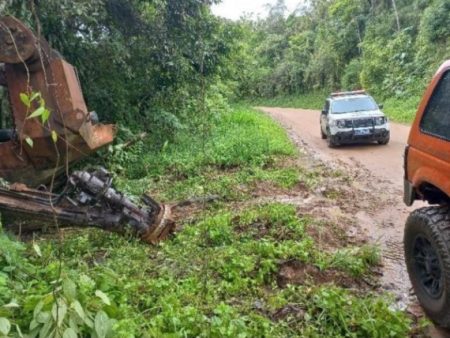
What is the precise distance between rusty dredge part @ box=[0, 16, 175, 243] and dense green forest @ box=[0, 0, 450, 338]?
32cm

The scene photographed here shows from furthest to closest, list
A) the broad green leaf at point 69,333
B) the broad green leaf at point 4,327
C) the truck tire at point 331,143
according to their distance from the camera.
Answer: the truck tire at point 331,143 < the broad green leaf at point 69,333 < the broad green leaf at point 4,327

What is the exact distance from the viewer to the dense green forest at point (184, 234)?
11.7 ft

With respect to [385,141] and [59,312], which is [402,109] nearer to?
[385,141]

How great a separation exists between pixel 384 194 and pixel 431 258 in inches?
184

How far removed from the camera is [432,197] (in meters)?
4.38

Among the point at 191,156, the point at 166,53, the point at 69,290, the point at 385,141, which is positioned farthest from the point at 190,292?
the point at 385,141

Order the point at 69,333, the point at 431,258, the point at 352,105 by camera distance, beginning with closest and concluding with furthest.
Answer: the point at 69,333
the point at 431,258
the point at 352,105

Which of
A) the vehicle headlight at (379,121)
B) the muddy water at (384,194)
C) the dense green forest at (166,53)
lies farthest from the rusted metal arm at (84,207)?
the vehicle headlight at (379,121)

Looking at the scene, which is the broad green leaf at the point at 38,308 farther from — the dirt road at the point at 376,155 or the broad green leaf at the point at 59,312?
the dirt road at the point at 376,155

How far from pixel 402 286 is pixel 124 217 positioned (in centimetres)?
307

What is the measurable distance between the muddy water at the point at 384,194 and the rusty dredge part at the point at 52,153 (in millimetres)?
2680

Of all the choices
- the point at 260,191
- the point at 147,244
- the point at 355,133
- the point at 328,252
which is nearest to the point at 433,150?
the point at 328,252

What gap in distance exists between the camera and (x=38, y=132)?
5047mm

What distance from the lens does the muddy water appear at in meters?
5.07
